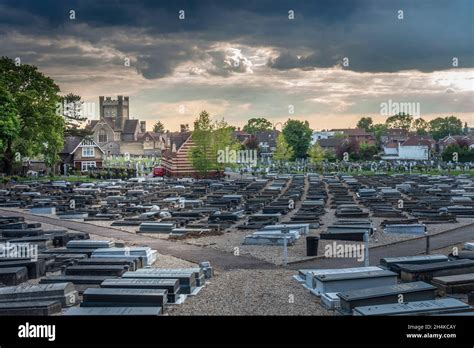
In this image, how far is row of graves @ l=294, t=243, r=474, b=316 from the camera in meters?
10.0

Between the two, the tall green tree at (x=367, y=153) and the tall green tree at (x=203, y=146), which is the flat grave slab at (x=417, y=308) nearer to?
the tall green tree at (x=203, y=146)

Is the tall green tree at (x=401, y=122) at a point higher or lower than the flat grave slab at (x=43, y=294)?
higher

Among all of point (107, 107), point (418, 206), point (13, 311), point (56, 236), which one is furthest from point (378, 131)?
point (13, 311)

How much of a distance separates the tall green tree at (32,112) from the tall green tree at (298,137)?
41.1 meters

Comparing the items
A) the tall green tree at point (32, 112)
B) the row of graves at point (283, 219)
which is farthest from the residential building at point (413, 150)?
the tall green tree at point (32, 112)

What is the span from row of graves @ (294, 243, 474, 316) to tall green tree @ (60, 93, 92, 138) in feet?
164

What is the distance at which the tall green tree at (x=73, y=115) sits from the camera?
197ft

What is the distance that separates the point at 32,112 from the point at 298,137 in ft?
151

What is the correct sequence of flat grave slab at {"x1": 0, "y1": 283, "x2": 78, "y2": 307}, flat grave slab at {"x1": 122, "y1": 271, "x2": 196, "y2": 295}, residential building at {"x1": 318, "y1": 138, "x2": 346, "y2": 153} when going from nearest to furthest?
flat grave slab at {"x1": 0, "y1": 283, "x2": 78, "y2": 307} < flat grave slab at {"x1": 122, "y1": 271, "x2": 196, "y2": 295} < residential building at {"x1": 318, "y1": 138, "x2": 346, "y2": 153}

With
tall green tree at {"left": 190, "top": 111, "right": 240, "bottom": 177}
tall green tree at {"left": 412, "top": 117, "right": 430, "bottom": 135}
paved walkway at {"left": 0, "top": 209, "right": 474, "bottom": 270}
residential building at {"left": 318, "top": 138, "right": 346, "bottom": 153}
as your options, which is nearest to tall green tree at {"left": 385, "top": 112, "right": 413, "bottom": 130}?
tall green tree at {"left": 412, "top": 117, "right": 430, "bottom": 135}

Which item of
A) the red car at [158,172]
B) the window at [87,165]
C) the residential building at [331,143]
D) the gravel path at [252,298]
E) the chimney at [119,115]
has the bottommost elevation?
the gravel path at [252,298]

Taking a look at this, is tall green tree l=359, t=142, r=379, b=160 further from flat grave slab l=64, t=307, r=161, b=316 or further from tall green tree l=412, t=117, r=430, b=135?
flat grave slab l=64, t=307, r=161, b=316

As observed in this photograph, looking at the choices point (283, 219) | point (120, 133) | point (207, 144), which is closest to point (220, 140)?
point (207, 144)
